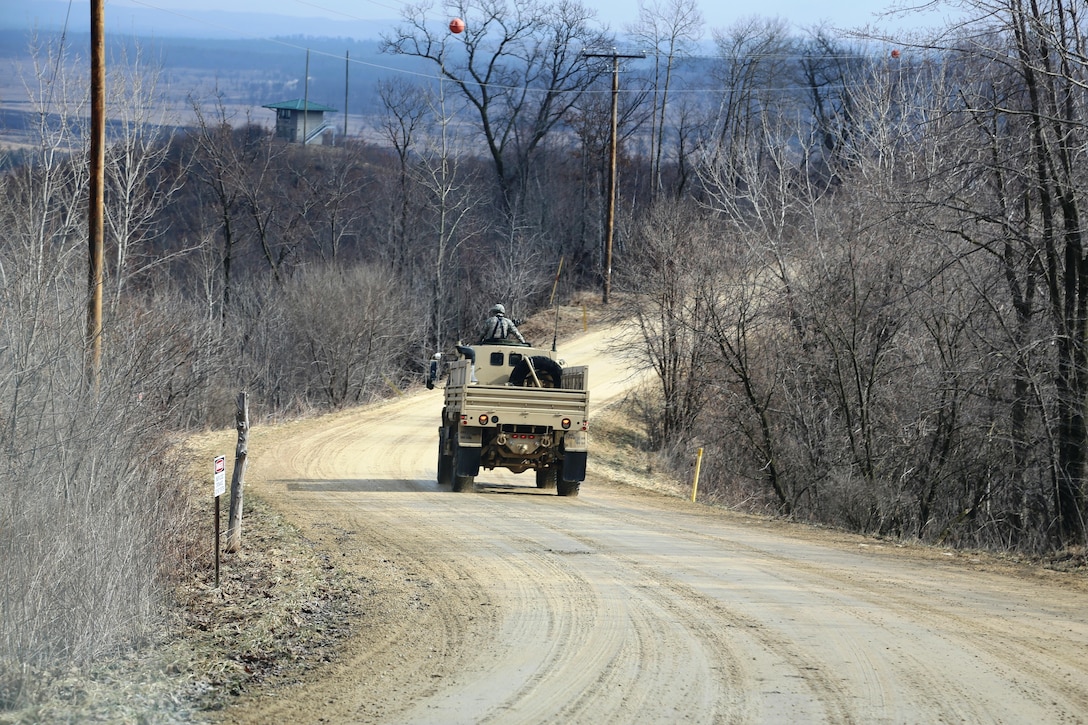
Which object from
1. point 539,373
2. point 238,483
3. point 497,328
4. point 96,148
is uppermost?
point 96,148

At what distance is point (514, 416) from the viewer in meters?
19.0

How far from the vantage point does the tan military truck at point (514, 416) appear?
19031 mm

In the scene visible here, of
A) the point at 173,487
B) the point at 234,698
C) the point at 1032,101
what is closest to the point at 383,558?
the point at 173,487

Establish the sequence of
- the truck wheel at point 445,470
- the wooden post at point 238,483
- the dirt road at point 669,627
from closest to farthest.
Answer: the dirt road at point 669,627 < the wooden post at point 238,483 < the truck wheel at point 445,470

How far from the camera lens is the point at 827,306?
23312mm

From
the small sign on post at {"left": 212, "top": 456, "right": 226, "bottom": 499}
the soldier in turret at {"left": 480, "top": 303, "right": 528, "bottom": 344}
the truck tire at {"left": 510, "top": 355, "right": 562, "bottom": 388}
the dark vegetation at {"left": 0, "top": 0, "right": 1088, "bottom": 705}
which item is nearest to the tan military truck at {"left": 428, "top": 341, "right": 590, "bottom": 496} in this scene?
the truck tire at {"left": 510, "top": 355, "right": 562, "bottom": 388}

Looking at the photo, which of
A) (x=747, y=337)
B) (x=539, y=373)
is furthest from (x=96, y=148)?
(x=747, y=337)

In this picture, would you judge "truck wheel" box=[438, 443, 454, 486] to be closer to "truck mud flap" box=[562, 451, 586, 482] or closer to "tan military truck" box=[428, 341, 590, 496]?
"tan military truck" box=[428, 341, 590, 496]

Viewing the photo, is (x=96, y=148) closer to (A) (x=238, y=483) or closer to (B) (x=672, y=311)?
(A) (x=238, y=483)

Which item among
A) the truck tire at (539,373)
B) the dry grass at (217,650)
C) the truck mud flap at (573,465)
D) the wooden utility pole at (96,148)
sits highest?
the wooden utility pole at (96,148)

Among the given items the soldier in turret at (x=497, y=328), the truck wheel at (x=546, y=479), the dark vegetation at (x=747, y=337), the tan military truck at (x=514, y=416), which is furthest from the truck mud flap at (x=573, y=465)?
the dark vegetation at (x=747, y=337)

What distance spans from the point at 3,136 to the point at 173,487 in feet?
40.4

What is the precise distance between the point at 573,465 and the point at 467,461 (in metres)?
1.83

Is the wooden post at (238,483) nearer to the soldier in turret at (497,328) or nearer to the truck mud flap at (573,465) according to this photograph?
the truck mud flap at (573,465)
